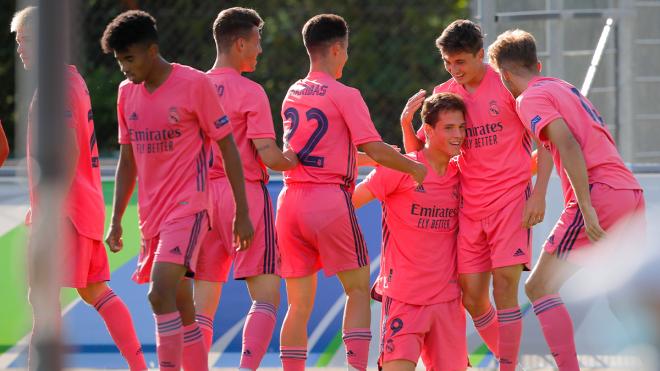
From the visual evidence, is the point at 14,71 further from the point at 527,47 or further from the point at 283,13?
the point at 527,47

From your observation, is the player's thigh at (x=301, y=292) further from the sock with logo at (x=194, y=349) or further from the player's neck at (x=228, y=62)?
the player's neck at (x=228, y=62)

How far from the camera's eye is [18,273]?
701cm

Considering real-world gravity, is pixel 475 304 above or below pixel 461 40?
below

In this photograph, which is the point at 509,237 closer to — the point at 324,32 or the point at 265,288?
the point at 265,288

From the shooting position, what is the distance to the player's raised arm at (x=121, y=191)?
18.1 feet

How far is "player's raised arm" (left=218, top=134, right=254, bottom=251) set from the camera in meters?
5.17

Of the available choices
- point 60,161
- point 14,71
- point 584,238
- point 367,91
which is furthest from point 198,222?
point 367,91

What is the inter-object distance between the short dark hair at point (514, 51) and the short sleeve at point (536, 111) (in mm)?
254

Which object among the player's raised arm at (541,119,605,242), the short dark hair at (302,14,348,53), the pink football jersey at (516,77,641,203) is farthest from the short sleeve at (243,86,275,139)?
the player's raised arm at (541,119,605,242)

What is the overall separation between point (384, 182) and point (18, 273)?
2.39 meters

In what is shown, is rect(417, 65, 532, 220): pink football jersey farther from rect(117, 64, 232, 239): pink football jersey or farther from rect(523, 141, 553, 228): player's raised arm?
rect(117, 64, 232, 239): pink football jersey

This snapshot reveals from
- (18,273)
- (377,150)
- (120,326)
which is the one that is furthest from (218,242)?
(18,273)

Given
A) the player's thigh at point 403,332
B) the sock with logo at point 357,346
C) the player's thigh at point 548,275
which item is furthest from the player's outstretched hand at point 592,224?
the sock with logo at point 357,346

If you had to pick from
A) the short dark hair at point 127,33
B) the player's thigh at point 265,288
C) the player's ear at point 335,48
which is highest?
the short dark hair at point 127,33
